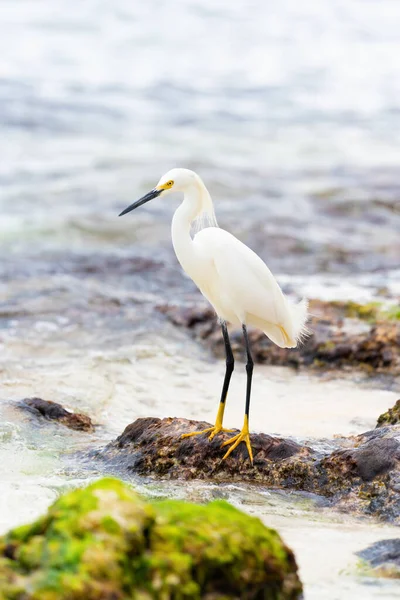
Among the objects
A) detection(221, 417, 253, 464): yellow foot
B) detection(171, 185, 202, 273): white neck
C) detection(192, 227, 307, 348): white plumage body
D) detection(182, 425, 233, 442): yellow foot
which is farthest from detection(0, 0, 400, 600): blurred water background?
detection(171, 185, 202, 273): white neck

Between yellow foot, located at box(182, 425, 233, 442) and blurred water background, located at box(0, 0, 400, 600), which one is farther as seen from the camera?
blurred water background, located at box(0, 0, 400, 600)

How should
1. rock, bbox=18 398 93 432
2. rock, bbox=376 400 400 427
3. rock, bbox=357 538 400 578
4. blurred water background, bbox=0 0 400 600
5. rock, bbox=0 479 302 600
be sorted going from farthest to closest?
blurred water background, bbox=0 0 400 600 → rock, bbox=18 398 93 432 → rock, bbox=376 400 400 427 → rock, bbox=357 538 400 578 → rock, bbox=0 479 302 600

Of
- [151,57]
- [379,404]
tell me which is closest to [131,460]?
[379,404]

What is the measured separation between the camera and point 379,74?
28.7m

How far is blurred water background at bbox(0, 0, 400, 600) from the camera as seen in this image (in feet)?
19.5

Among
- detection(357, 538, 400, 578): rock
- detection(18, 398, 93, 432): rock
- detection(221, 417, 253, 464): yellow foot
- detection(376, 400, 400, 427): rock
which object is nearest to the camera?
detection(357, 538, 400, 578): rock

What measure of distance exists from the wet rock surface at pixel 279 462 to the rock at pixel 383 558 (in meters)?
0.45

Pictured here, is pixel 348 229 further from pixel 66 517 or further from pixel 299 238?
pixel 66 517

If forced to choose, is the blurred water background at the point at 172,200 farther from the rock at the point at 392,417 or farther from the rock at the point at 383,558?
the rock at the point at 392,417

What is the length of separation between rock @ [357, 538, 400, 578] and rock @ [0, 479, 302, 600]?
2.33ft

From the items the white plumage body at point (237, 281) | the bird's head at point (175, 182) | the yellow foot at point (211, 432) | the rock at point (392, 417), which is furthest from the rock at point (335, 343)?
the yellow foot at point (211, 432)

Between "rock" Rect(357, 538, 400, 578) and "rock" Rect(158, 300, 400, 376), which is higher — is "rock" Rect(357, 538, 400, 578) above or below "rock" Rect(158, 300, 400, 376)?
above

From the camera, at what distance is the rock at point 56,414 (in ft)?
18.0

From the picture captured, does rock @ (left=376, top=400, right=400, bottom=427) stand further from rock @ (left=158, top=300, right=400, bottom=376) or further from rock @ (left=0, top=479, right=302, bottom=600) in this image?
rock @ (left=0, top=479, right=302, bottom=600)
